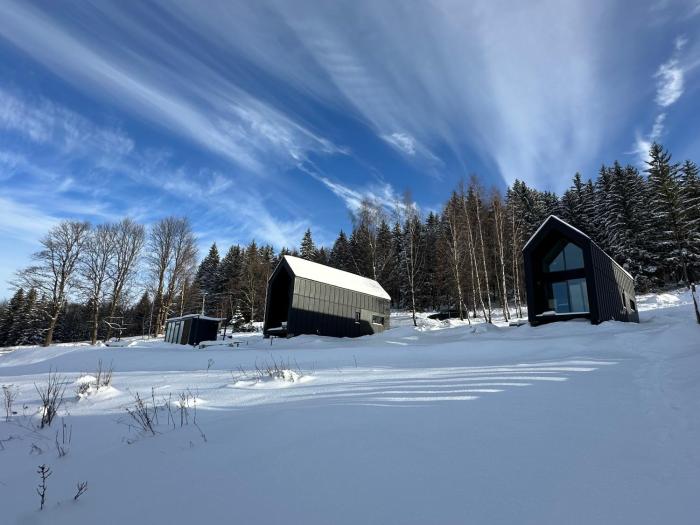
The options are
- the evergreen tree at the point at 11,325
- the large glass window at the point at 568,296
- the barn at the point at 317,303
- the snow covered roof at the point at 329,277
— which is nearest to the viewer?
the large glass window at the point at 568,296

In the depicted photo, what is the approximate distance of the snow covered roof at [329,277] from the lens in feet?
77.8

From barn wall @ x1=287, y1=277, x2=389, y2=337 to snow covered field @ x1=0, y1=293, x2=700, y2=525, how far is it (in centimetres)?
1586

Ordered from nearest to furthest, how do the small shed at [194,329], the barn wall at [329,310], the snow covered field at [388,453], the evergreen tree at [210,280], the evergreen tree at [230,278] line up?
the snow covered field at [388,453] → the barn wall at [329,310] → the small shed at [194,329] → the evergreen tree at [230,278] → the evergreen tree at [210,280]

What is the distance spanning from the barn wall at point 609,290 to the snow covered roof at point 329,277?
1467 cm

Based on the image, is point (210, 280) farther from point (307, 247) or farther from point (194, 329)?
point (194, 329)

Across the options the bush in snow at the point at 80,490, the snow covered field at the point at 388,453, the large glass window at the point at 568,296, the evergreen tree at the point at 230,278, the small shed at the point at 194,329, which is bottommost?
the bush in snow at the point at 80,490

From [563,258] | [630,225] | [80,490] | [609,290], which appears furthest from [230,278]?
[80,490]

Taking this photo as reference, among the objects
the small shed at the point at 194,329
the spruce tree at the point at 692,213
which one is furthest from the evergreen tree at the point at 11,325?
the spruce tree at the point at 692,213

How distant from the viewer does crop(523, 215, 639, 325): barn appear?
59.7 ft

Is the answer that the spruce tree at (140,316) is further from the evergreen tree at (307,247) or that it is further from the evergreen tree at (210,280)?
the evergreen tree at (307,247)

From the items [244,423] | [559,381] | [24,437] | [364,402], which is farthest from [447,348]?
[24,437]

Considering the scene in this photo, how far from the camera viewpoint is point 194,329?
83.5 ft

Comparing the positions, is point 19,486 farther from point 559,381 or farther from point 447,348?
point 447,348

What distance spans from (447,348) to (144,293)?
33.9 meters
